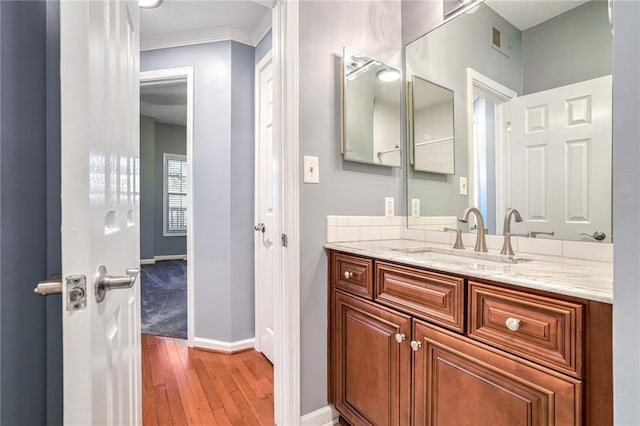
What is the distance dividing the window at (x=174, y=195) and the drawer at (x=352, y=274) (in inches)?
228

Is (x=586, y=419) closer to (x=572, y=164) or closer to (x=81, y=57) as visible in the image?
(x=572, y=164)

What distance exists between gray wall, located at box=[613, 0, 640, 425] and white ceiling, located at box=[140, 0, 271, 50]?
210 cm

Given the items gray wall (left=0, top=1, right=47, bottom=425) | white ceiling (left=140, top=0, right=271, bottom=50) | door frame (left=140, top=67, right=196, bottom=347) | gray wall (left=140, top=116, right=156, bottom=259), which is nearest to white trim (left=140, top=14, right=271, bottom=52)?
white ceiling (left=140, top=0, right=271, bottom=50)

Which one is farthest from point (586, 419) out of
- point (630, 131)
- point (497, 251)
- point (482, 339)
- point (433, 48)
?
point (433, 48)

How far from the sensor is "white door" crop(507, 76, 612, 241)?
112 centimetres

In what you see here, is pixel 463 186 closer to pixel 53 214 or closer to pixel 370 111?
pixel 370 111

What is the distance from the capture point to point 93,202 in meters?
0.54

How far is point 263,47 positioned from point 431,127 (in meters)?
1.39

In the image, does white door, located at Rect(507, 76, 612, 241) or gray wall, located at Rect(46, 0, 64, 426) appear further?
white door, located at Rect(507, 76, 612, 241)

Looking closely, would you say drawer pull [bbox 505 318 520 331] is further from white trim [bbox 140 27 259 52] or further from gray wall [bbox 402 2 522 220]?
white trim [bbox 140 27 259 52]

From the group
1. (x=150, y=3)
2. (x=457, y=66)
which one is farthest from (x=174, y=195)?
(x=457, y=66)

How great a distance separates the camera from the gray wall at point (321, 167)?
4.88ft

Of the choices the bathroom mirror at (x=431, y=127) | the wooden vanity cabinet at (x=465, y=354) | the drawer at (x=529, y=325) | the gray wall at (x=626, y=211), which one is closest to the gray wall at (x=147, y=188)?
the bathroom mirror at (x=431, y=127)

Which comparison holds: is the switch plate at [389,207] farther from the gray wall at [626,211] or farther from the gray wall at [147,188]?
the gray wall at [147,188]
